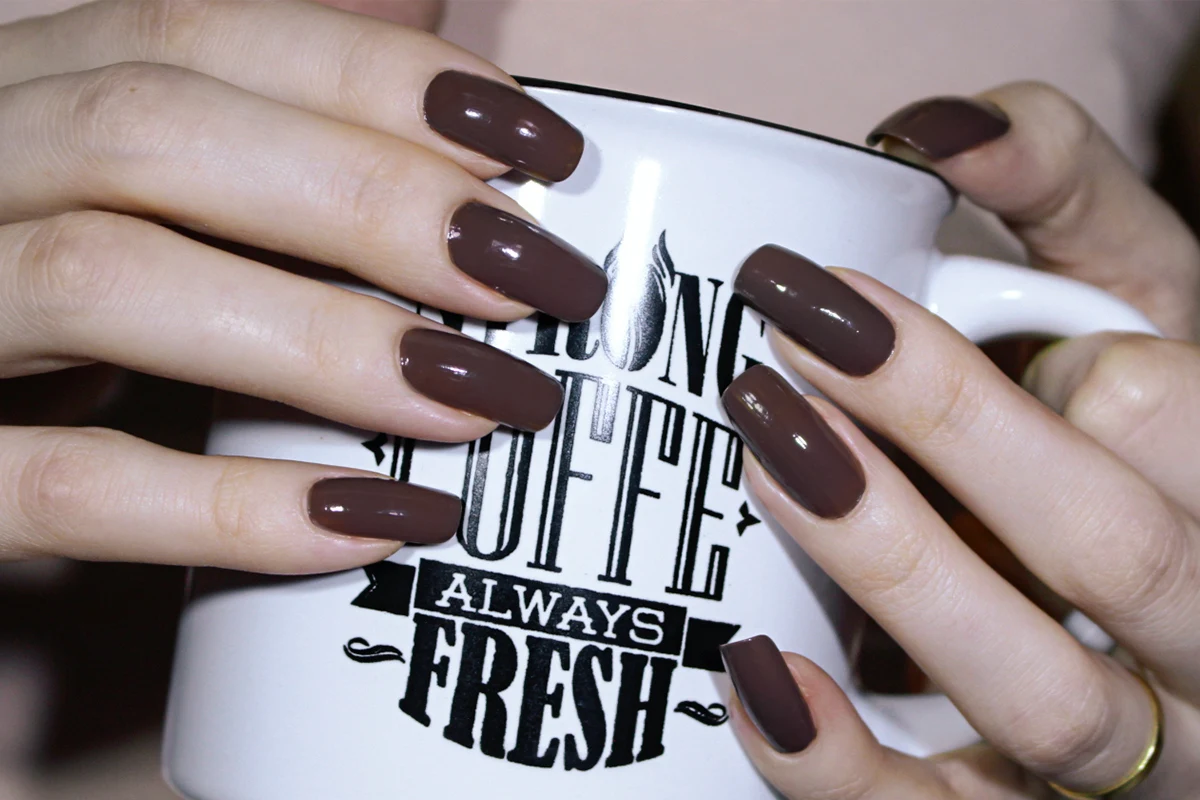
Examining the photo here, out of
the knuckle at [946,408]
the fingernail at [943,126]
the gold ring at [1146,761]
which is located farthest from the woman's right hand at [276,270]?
the gold ring at [1146,761]

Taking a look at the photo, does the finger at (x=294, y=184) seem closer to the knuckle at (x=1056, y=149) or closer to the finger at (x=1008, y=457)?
the finger at (x=1008, y=457)

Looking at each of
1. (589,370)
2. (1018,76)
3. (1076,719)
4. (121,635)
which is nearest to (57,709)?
(121,635)

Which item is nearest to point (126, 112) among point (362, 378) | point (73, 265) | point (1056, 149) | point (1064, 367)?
point (73, 265)

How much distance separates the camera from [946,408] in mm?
600

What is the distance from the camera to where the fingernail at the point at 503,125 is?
49cm

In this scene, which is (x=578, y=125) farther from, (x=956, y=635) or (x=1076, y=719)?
(x=1076, y=719)

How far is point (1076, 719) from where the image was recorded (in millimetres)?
659

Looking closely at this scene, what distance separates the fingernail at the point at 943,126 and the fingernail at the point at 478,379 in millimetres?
431

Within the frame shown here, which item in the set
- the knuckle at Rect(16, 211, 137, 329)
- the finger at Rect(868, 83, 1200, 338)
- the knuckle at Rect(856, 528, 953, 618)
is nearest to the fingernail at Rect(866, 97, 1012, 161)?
the finger at Rect(868, 83, 1200, 338)

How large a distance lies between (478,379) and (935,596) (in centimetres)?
34

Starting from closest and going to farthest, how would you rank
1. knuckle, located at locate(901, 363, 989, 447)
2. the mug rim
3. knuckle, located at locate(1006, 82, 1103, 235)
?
1. the mug rim
2. knuckle, located at locate(901, 363, 989, 447)
3. knuckle, located at locate(1006, 82, 1103, 235)

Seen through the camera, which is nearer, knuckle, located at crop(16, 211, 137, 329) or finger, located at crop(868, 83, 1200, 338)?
knuckle, located at crop(16, 211, 137, 329)

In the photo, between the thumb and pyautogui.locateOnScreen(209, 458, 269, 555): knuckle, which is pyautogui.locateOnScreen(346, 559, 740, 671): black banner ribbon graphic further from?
the thumb

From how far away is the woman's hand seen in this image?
0.55 meters
